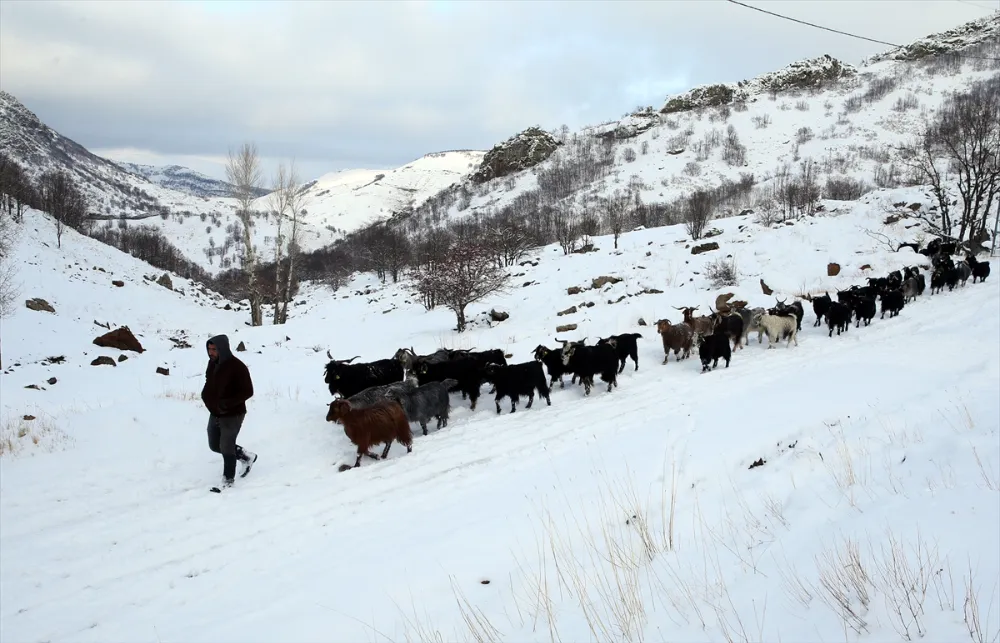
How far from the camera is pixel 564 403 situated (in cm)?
966

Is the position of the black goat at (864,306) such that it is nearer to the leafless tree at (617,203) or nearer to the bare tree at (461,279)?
the bare tree at (461,279)

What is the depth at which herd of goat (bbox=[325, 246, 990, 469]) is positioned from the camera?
7.32 metres

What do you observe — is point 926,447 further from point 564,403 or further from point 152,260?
point 152,260

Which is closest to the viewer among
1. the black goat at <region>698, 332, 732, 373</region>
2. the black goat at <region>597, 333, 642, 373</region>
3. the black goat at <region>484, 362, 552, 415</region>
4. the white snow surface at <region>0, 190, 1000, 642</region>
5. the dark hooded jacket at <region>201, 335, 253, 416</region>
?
the white snow surface at <region>0, 190, 1000, 642</region>


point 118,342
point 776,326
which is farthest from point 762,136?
point 118,342

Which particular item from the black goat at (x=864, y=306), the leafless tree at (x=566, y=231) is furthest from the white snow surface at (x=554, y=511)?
the leafless tree at (x=566, y=231)

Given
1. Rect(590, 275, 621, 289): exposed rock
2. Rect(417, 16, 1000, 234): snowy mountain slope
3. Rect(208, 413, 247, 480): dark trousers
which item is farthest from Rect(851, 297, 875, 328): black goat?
Rect(417, 16, 1000, 234): snowy mountain slope

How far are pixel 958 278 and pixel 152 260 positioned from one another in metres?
84.1

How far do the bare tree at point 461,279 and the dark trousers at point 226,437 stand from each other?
42.2 feet

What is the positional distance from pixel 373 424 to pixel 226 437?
1.96 metres

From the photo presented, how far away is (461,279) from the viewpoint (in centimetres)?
1883

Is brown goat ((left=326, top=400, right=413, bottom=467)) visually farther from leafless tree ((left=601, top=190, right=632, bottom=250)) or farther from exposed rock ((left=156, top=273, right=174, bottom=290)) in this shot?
leafless tree ((left=601, top=190, right=632, bottom=250))

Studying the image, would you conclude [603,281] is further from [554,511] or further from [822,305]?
[554,511]

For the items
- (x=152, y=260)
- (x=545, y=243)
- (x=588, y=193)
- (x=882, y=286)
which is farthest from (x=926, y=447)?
(x=152, y=260)
